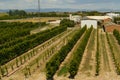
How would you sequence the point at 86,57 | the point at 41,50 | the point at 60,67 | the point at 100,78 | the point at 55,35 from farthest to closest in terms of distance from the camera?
1. the point at 55,35
2. the point at 41,50
3. the point at 86,57
4. the point at 60,67
5. the point at 100,78

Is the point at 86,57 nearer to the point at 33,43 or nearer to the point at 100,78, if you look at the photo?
the point at 100,78

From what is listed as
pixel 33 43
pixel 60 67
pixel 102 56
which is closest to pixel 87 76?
pixel 60 67

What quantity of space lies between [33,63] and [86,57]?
7.86 m

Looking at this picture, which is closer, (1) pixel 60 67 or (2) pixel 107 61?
(1) pixel 60 67

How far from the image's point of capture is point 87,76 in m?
27.7

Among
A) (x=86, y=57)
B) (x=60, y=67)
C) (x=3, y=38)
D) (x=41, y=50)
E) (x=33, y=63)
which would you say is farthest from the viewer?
(x=3, y=38)

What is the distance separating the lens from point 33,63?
3419cm

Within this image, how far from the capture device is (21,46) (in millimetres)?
41062

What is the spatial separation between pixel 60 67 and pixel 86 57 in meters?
6.83

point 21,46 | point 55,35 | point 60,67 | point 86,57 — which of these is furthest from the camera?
point 55,35

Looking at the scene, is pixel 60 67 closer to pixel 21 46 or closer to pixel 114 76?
pixel 114 76

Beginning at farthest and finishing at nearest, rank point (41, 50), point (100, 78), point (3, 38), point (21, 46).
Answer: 1. point (3, 38)
2. point (41, 50)
3. point (21, 46)
4. point (100, 78)

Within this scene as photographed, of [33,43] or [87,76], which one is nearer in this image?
[87,76]

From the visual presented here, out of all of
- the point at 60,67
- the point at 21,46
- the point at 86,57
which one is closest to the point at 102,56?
the point at 86,57
